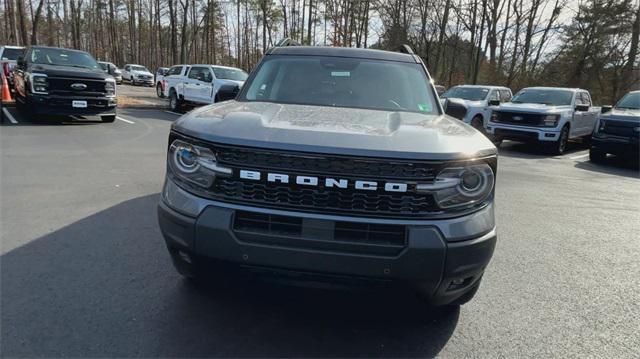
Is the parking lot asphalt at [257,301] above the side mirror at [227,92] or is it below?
below

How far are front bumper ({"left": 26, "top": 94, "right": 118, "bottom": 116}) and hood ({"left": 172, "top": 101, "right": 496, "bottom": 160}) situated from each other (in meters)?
9.92

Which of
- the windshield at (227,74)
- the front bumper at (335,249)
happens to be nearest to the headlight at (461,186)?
the front bumper at (335,249)

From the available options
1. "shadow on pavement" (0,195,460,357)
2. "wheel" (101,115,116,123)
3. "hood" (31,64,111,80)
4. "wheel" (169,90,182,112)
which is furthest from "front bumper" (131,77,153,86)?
"shadow on pavement" (0,195,460,357)

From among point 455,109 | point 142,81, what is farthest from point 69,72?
point 142,81

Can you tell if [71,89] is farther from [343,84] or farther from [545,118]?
[545,118]

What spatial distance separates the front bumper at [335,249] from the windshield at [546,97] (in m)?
12.8

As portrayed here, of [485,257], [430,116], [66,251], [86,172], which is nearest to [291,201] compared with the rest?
[485,257]

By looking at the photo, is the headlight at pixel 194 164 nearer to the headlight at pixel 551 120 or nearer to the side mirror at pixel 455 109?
the side mirror at pixel 455 109

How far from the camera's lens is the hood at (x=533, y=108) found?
40.8 feet

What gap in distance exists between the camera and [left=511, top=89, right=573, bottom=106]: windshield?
13352 mm

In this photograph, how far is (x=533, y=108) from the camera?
12.6 metres

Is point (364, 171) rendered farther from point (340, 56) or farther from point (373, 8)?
point (373, 8)

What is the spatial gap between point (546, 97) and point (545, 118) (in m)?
1.76

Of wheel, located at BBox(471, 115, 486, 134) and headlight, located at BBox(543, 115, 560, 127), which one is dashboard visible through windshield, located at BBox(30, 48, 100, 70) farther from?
headlight, located at BBox(543, 115, 560, 127)
